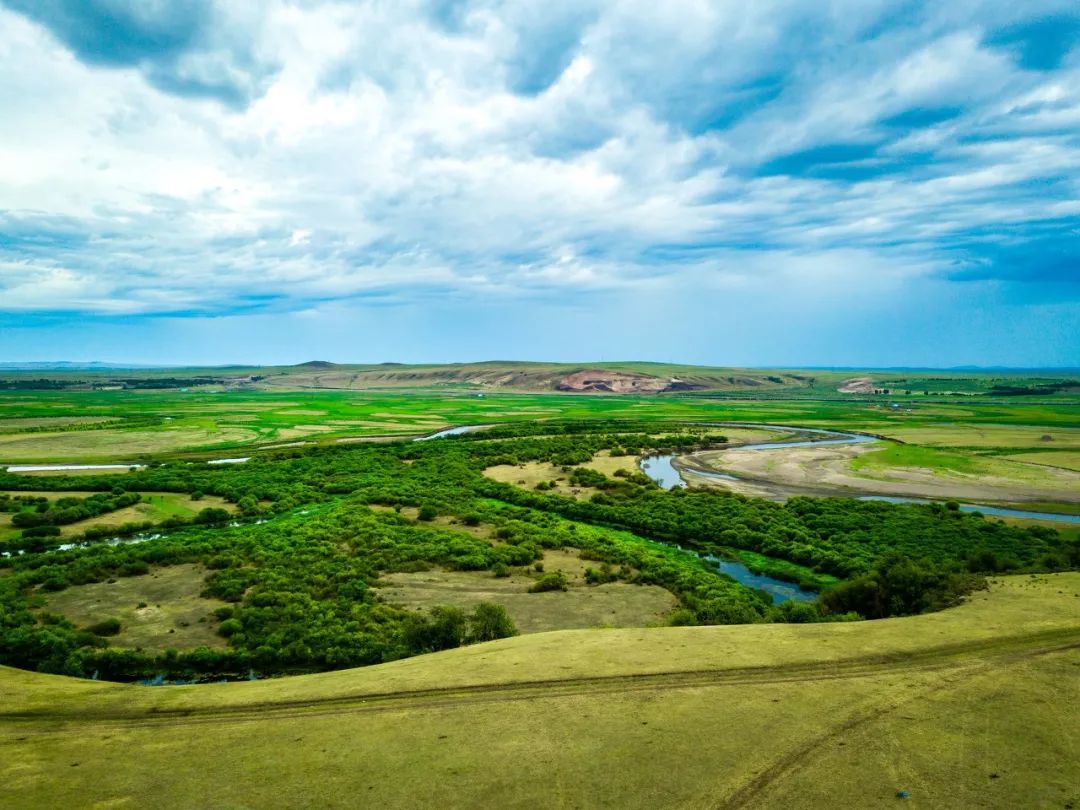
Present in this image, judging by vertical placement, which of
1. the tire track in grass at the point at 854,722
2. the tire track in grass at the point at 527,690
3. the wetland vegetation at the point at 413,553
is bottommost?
the wetland vegetation at the point at 413,553

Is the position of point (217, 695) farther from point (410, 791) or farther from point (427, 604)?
point (427, 604)

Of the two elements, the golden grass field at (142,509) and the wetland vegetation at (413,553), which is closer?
the wetland vegetation at (413,553)

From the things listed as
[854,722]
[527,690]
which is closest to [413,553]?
[527,690]

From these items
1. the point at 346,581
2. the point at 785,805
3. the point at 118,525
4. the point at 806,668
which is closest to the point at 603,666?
the point at 806,668

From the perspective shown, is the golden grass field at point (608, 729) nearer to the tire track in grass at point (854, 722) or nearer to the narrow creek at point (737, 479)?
the tire track in grass at point (854, 722)

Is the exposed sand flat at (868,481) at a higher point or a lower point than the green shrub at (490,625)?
lower

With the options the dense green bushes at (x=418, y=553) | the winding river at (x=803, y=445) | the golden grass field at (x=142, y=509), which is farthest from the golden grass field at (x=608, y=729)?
the winding river at (x=803, y=445)

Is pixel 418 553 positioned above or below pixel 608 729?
below

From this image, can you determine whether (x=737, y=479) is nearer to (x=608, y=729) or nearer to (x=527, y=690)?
(x=527, y=690)
